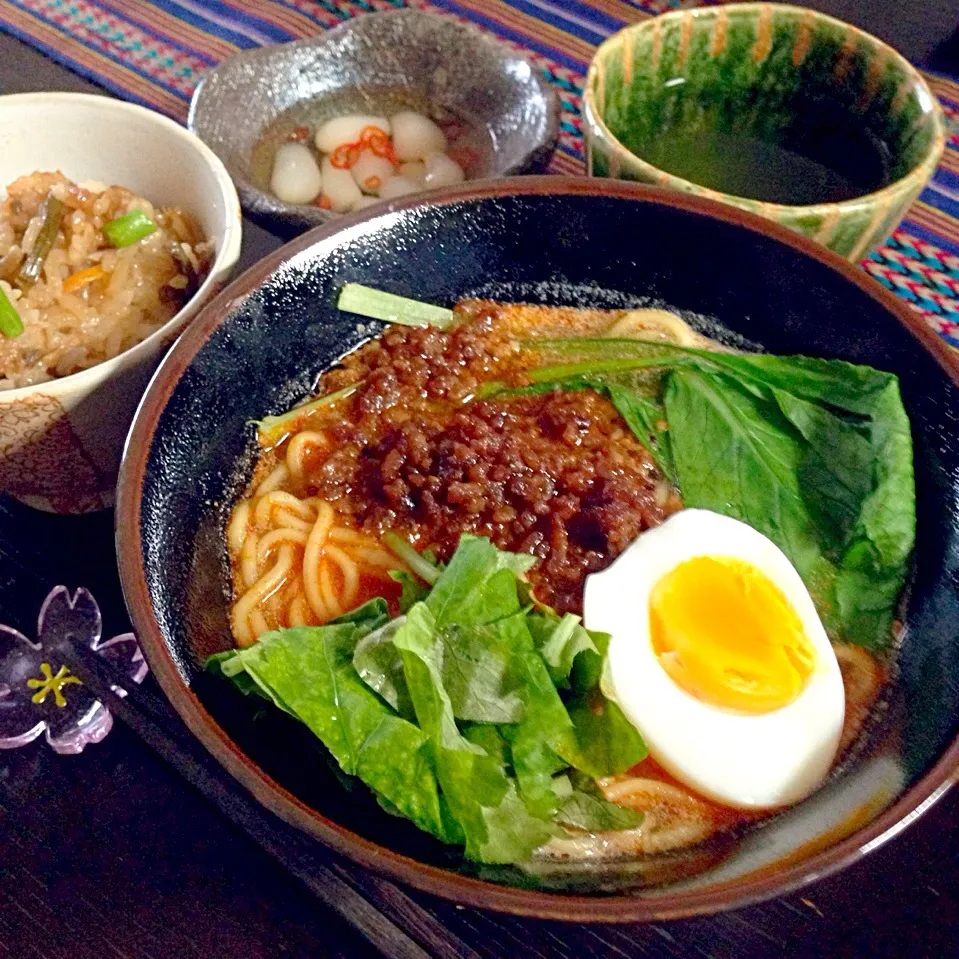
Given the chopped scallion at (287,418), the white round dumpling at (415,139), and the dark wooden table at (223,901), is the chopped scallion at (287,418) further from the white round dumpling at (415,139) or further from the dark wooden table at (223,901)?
the white round dumpling at (415,139)

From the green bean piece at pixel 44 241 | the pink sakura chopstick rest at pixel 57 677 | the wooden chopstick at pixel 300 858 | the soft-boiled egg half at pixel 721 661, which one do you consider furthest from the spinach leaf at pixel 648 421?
the green bean piece at pixel 44 241

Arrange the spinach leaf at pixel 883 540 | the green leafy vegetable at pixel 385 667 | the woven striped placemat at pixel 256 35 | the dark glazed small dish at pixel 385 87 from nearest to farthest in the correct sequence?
the green leafy vegetable at pixel 385 667 → the spinach leaf at pixel 883 540 → the dark glazed small dish at pixel 385 87 → the woven striped placemat at pixel 256 35

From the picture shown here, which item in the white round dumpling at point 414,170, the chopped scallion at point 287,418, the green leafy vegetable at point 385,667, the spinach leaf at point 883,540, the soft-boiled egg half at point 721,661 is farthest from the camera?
the white round dumpling at point 414,170

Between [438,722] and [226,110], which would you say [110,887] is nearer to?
[438,722]

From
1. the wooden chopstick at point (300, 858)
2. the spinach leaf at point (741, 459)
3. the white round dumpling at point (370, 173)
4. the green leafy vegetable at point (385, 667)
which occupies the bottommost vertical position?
the wooden chopstick at point (300, 858)

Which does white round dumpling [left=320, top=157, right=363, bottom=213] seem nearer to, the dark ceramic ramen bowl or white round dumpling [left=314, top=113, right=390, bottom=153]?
white round dumpling [left=314, top=113, right=390, bottom=153]

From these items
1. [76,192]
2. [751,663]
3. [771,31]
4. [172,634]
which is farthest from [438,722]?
[771,31]
